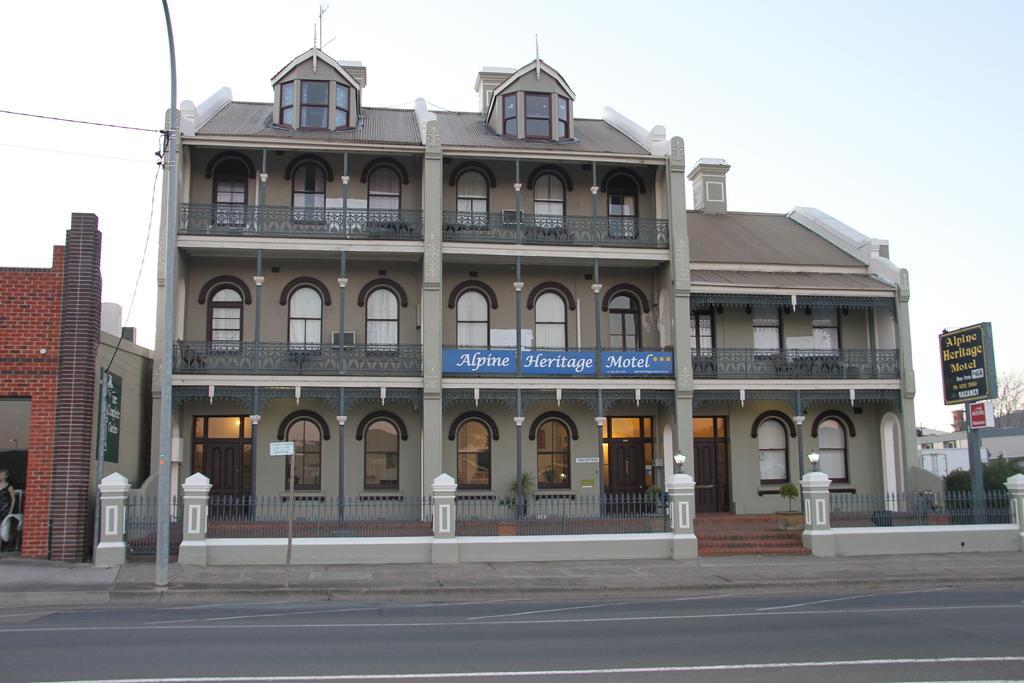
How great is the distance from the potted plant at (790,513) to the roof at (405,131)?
9184 millimetres

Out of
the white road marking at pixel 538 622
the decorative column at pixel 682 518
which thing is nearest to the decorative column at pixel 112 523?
the white road marking at pixel 538 622

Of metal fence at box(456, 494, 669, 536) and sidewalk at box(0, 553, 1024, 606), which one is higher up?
metal fence at box(456, 494, 669, 536)

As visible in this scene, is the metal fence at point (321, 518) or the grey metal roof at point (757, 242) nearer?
the metal fence at point (321, 518)

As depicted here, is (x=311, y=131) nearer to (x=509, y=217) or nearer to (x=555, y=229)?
(x=509, y=217)

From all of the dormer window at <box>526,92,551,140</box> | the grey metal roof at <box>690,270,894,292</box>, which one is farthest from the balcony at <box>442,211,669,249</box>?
the dormer window at <box>526,92,551,140</box>

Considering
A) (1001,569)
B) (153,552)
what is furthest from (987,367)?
(153,552)

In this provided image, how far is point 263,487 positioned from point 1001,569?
16372 mm

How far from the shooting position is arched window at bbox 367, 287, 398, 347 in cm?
2448

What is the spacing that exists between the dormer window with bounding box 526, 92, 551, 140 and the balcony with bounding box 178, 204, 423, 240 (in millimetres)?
4358

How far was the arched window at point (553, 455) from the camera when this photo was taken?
2473cm

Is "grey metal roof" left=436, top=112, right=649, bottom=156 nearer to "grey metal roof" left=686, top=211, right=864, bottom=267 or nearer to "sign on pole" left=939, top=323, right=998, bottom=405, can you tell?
"grey metal roof" left=686, top=211, right=864, bottom=267

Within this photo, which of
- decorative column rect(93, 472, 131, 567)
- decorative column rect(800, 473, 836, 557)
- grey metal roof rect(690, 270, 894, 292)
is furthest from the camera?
grey metal roof rect(690, 270, 894, 292)

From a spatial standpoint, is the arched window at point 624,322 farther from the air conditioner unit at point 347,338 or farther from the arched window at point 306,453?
the arched window at point 306,453

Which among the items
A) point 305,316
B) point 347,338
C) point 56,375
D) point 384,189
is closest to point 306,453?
point 347,338
